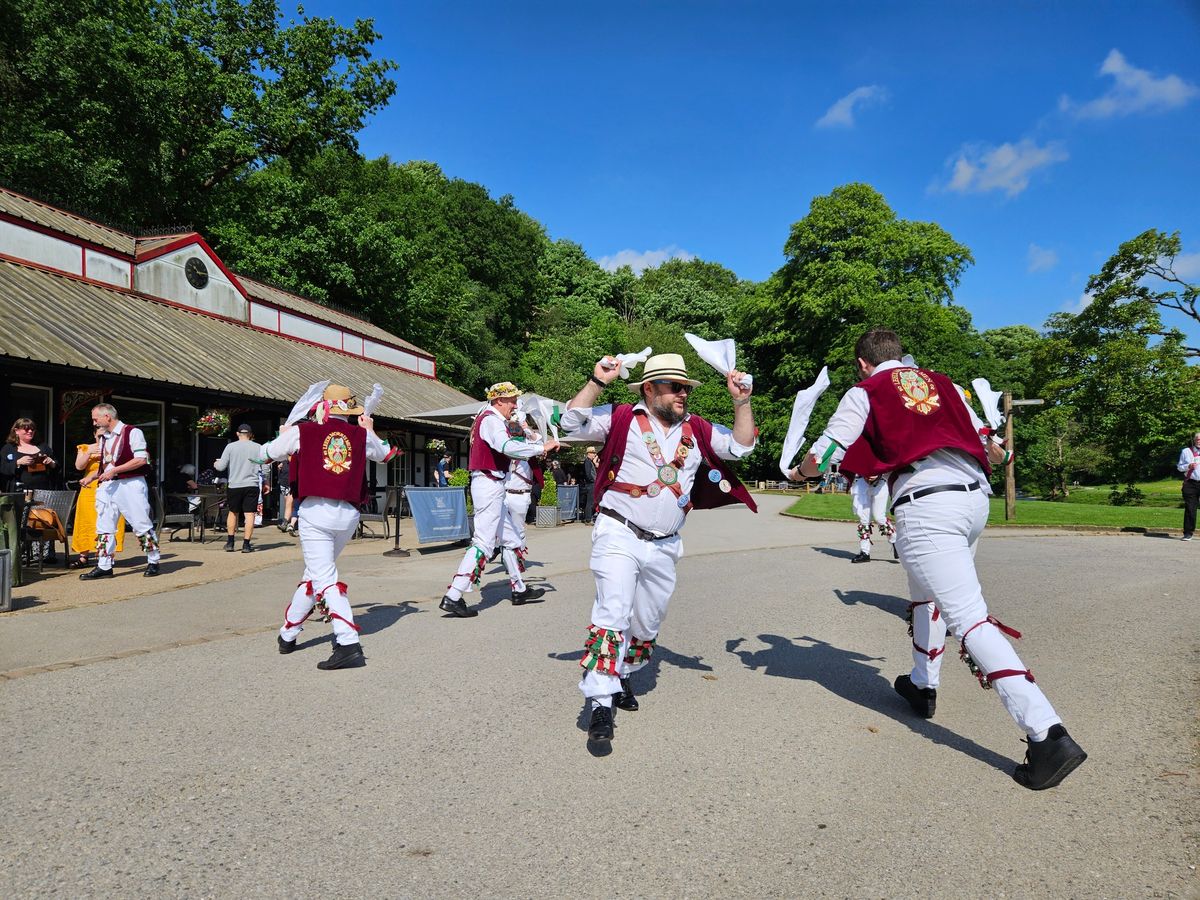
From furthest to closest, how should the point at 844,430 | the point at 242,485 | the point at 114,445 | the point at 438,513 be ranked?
the point at 438,513
the point at 242,485
the point at 114,445
the point at 844,430

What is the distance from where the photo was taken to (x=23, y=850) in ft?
9.33

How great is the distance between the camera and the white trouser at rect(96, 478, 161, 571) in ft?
31.6

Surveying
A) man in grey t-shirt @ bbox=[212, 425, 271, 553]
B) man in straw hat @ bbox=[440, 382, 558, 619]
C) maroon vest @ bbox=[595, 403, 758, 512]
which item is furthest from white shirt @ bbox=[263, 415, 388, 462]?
man in grey t-shirt @ bbox=[212, 425, 271, 553]

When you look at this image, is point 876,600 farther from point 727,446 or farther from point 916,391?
point 916,391

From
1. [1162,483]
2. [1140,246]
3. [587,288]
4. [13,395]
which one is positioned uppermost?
[587,288]

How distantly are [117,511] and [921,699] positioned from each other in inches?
370

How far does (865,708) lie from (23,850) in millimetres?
3985

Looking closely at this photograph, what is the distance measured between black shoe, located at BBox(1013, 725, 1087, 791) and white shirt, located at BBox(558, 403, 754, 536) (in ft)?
6.35

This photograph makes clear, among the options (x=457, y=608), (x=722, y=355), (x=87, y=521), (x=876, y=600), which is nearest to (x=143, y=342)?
(x=87, y=521)

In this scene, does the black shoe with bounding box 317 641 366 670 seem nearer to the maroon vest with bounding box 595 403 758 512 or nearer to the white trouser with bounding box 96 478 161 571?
the maroon vest with bounding box 595 403 758 512

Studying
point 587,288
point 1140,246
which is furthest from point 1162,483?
point 587,288

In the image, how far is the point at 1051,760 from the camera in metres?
3.34

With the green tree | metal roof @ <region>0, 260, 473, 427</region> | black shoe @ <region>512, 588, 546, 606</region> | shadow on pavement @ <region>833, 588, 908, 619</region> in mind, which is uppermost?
the green tree

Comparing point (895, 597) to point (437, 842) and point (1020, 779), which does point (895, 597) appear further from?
point (437, 842)
